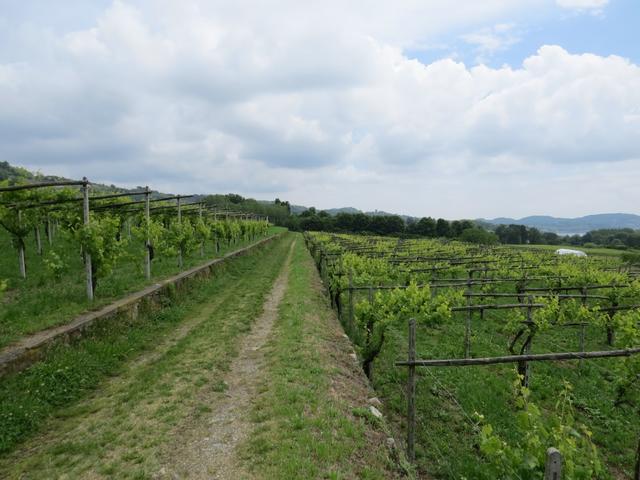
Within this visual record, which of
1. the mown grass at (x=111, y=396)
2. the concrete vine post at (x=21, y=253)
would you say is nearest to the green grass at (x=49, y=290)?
the concrete vine post at (x=21, y=253)

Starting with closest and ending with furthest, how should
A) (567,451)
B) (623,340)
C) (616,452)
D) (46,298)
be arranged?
1. (567,451)
2. (616,452)
3. (623,340)
4. (46,298)

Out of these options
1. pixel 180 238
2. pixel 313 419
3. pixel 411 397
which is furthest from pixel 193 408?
pixel 180 238

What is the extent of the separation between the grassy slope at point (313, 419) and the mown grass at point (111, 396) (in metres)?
1.25

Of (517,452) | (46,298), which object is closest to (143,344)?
(46,298)

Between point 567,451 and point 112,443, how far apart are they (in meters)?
5.61

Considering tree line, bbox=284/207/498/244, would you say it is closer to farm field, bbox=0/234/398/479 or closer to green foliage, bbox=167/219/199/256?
green foliage, bbox=167/219/199/256

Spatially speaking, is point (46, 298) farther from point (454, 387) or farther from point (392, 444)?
point (454, 387)

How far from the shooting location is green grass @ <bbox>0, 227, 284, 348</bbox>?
853cm

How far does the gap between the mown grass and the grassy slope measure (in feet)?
4.09

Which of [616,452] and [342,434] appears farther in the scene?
[616,452]

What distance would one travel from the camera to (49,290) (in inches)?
448

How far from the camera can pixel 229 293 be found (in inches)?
634

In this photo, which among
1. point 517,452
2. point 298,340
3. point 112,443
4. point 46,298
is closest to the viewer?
point 517,452

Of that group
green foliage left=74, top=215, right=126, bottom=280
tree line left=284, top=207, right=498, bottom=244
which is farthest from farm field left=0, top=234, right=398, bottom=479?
tree line left=284, top=207, right=498, bottom=244
